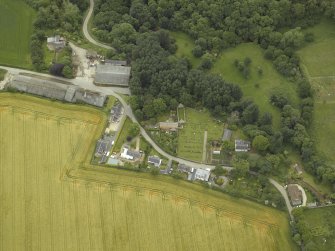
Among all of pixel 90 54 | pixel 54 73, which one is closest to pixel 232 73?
pixel 90 54

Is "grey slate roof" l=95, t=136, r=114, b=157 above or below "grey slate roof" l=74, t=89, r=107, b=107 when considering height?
below

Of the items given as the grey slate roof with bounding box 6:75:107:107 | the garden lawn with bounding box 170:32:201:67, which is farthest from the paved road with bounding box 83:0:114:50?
the garden lawn with bounding box 170:32:201:67

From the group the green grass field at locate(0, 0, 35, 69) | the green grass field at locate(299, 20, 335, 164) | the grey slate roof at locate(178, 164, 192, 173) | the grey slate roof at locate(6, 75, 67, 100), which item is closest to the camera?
the grey slate roof at locate(178, 164, 192, 173)

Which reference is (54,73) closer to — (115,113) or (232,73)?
(115,113)

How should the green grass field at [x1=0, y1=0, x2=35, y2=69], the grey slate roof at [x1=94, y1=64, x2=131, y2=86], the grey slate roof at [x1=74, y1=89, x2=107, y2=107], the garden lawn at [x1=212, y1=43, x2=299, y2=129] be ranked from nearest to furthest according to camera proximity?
the grey slate roof at [x1=74, y1=89, x2=107, y2=107], the garden lawn at [x1=212, y1=43, x2=299, y2=129], the grey slate roof at [x1=94, y1=64, x2=131, y2=86], the green grass field at [x1=0, y1=0, x2=35, y2=69]

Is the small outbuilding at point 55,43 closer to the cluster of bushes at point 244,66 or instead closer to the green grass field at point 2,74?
the green grass field at point 2,74

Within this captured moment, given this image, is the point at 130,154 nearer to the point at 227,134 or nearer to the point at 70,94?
the point at 70,94

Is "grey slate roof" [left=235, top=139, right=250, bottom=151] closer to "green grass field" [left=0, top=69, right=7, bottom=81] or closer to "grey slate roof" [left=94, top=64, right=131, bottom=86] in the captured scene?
"grey slate roof" [left=94, top=64, right=131, bottom=86]
